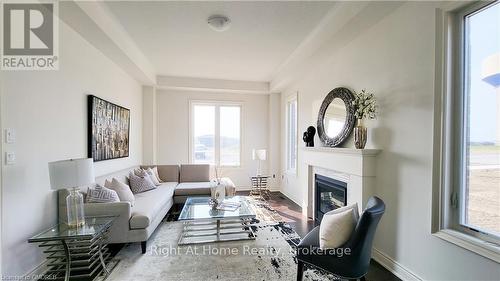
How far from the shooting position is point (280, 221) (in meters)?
3.87

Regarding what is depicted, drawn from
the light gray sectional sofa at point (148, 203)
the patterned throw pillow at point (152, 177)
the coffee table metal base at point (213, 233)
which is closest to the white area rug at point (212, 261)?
the coffee table metal base at point (213, 233)

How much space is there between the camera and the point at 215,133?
6.21m

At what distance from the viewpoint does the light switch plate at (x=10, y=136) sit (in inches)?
76.3

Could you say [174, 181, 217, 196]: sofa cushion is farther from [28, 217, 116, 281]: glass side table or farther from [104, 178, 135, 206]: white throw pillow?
[28, 217, 116, 281]: glass side table

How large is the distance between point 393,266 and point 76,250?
3.17m

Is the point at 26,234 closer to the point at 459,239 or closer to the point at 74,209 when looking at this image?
the point at 74,209

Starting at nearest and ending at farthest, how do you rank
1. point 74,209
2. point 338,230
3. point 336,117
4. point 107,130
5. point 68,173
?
point 338,230, point 68,173, point 74,209, point 336,117, point 107,130

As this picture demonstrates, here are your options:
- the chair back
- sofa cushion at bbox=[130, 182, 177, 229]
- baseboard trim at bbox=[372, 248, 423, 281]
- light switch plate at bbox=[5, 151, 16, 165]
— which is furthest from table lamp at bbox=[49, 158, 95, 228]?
baseboard trim at bbox=[372, 248, 423, 281]

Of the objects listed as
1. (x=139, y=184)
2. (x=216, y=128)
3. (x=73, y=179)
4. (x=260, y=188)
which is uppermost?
(x=216, y=128)

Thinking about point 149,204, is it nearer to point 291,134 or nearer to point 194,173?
point 194,173

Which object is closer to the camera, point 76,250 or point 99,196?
point 76,250

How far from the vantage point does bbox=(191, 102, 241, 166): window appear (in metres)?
6.16

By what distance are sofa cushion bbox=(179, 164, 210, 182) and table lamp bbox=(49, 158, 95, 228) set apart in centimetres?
281

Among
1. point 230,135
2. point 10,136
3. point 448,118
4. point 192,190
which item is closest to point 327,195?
point 448,118
